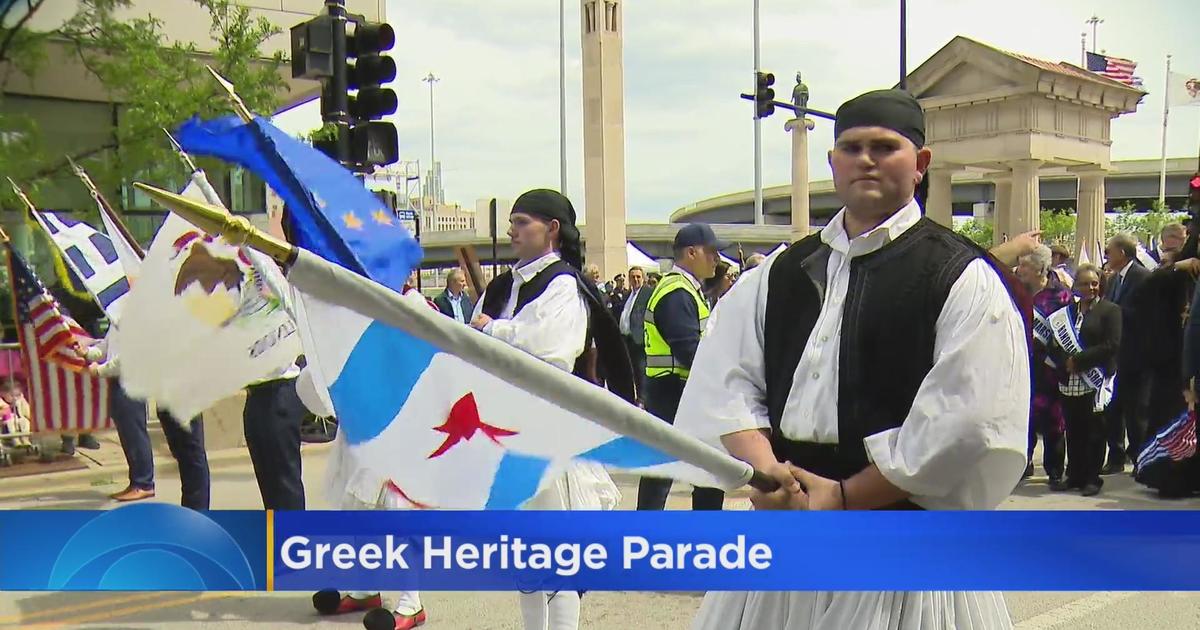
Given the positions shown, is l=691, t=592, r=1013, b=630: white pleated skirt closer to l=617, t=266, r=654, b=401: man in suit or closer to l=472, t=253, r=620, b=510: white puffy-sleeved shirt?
l=472, t=253, r=620, b=510: white puffy-sleeved shirt

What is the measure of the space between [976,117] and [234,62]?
2.40m

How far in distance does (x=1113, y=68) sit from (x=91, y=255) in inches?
128

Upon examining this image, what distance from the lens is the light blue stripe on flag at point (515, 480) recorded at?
6.84 feet

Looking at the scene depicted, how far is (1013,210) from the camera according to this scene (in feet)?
10.5

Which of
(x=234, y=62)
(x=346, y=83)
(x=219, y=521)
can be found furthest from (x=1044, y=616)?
(x=346, y=83)

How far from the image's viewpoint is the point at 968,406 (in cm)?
182

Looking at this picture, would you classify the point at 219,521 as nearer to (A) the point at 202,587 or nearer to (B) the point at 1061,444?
(A) the point at 202,587

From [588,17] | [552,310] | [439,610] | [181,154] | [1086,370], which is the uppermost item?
[588,17]

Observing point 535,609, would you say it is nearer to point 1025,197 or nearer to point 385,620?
point 385,620

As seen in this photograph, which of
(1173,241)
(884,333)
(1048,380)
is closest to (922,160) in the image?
(884,333)

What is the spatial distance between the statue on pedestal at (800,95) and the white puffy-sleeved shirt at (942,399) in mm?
567

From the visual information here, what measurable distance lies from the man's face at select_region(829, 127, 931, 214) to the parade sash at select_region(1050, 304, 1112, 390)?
563 cm

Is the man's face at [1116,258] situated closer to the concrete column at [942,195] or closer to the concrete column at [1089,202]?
the concrete column at [1089,202]

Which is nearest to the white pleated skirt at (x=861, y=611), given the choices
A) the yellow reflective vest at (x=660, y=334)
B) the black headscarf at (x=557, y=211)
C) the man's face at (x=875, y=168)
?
the man's face at (x=875, y=168)
